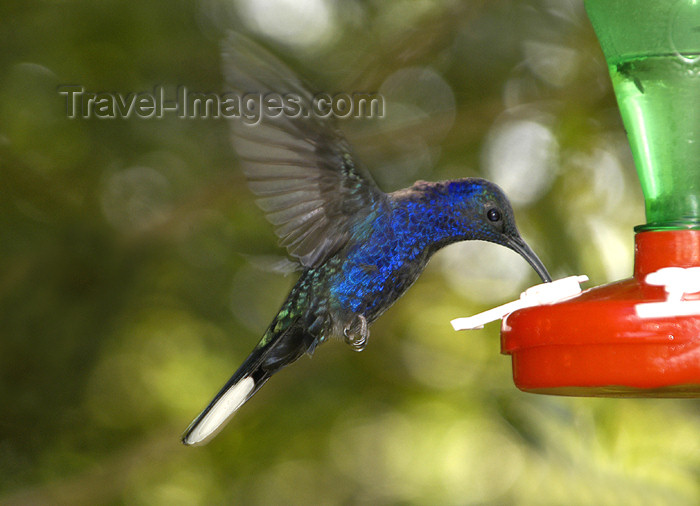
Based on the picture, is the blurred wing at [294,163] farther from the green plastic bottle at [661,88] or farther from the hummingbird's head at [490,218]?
the green plastic bottle at [661,88]

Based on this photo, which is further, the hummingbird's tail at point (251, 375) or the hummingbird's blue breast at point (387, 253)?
the hummingbird's blue breast at point (387, 253)

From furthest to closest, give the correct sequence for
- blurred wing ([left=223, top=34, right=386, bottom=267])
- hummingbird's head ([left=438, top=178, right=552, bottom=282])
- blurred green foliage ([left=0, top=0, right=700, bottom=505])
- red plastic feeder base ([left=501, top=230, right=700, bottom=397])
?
blurred green foliage ([left=0, top=0, right=700, bottom=505]) < hummingbird's head ([left=438, top=178, right=552, bottom=282]) < blurred wing ([left=223, top=34, right=386, bottom=267]) < red plastic feeder base ([left=501, top=230, right=700, bottom=397])

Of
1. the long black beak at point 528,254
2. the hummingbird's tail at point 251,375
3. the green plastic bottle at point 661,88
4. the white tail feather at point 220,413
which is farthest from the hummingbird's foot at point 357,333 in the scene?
the green plastic bottle at point 661,88

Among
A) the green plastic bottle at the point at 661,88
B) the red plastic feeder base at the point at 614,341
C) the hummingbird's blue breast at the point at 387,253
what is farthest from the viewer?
the hummingbird's blue breast at the point at 387,253

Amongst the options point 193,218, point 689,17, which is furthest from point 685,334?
point 193,218

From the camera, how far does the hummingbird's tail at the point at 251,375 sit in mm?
1987

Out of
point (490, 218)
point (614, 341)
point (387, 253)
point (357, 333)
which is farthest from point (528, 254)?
point (614, 341)

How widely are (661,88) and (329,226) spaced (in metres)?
0.87

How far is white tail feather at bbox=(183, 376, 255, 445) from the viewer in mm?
1954

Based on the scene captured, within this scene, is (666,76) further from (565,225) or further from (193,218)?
(193,218)

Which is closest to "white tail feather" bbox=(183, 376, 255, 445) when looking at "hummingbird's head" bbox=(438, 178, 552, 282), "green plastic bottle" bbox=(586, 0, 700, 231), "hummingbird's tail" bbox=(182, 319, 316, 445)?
"hummingbird's tail" bbox=(182, 319, 316, 445)

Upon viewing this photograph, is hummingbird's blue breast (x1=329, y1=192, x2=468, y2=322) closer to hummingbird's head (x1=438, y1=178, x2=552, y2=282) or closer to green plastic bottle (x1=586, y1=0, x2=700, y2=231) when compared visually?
hummingbird's head (x1=438, y1=178, x2=552, y2=282)

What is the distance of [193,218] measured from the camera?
343 centimetres

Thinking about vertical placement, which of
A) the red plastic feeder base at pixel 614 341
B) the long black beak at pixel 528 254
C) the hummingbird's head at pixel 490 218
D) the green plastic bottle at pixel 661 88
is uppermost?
the green plastic bottle at pixel 661 88
